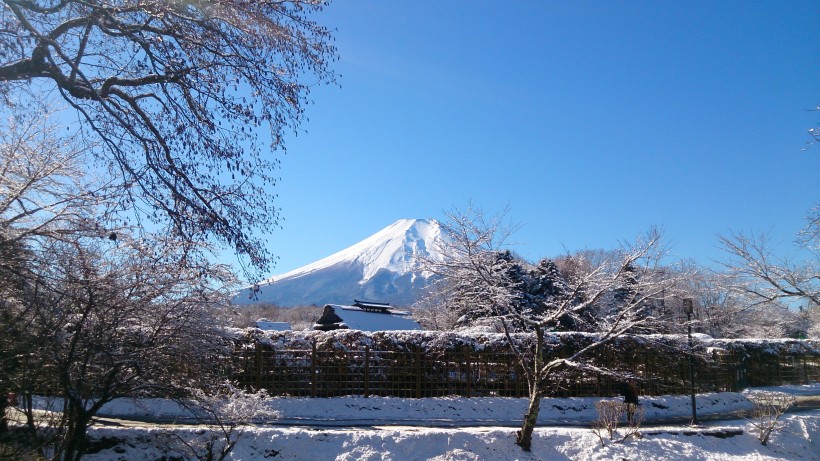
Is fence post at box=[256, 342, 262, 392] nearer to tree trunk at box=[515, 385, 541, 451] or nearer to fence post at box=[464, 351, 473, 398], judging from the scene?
fence post at box=[464, 351, 473, 398]

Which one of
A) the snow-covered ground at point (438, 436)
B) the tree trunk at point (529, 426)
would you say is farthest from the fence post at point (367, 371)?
the tree trunk at point (529, 426)

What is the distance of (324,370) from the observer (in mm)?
17891

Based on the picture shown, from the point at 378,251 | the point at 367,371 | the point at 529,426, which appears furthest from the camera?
the point at 378,251

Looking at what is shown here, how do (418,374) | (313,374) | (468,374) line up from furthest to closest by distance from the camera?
1. (468,374)
2. (418,374)
3. (313,374)

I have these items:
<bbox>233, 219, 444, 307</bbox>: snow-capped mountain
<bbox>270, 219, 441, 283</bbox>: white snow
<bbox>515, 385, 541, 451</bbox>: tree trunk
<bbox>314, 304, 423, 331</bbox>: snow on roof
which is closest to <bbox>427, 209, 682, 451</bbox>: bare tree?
<bbox>515, 385, 541, 451</bbox>: tree trunk

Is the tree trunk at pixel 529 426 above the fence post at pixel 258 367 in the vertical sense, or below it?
below

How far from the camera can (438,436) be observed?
13.2m

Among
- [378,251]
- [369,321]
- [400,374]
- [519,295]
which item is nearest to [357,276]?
[378,251]

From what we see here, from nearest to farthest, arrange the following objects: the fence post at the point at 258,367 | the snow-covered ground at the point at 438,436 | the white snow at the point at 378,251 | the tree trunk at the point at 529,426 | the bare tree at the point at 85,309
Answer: the bare tree at the point at 85,309 → the snow-covered ground at the point at 438,436 → the tree trunk at the point at 529,426 → the fence post at the point at 258,367 → the white snow at the point at 378,251

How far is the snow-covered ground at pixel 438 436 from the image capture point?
12180 mm

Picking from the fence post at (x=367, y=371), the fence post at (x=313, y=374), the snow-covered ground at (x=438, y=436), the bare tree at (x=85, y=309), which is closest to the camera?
the bare tree at (x=85, y=309)

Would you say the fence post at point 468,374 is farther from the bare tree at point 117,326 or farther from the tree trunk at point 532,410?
the bare tree at point 117,326

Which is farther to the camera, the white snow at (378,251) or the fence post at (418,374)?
the white snow at (378,251)

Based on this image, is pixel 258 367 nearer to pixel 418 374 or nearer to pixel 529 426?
pixel 418 374
